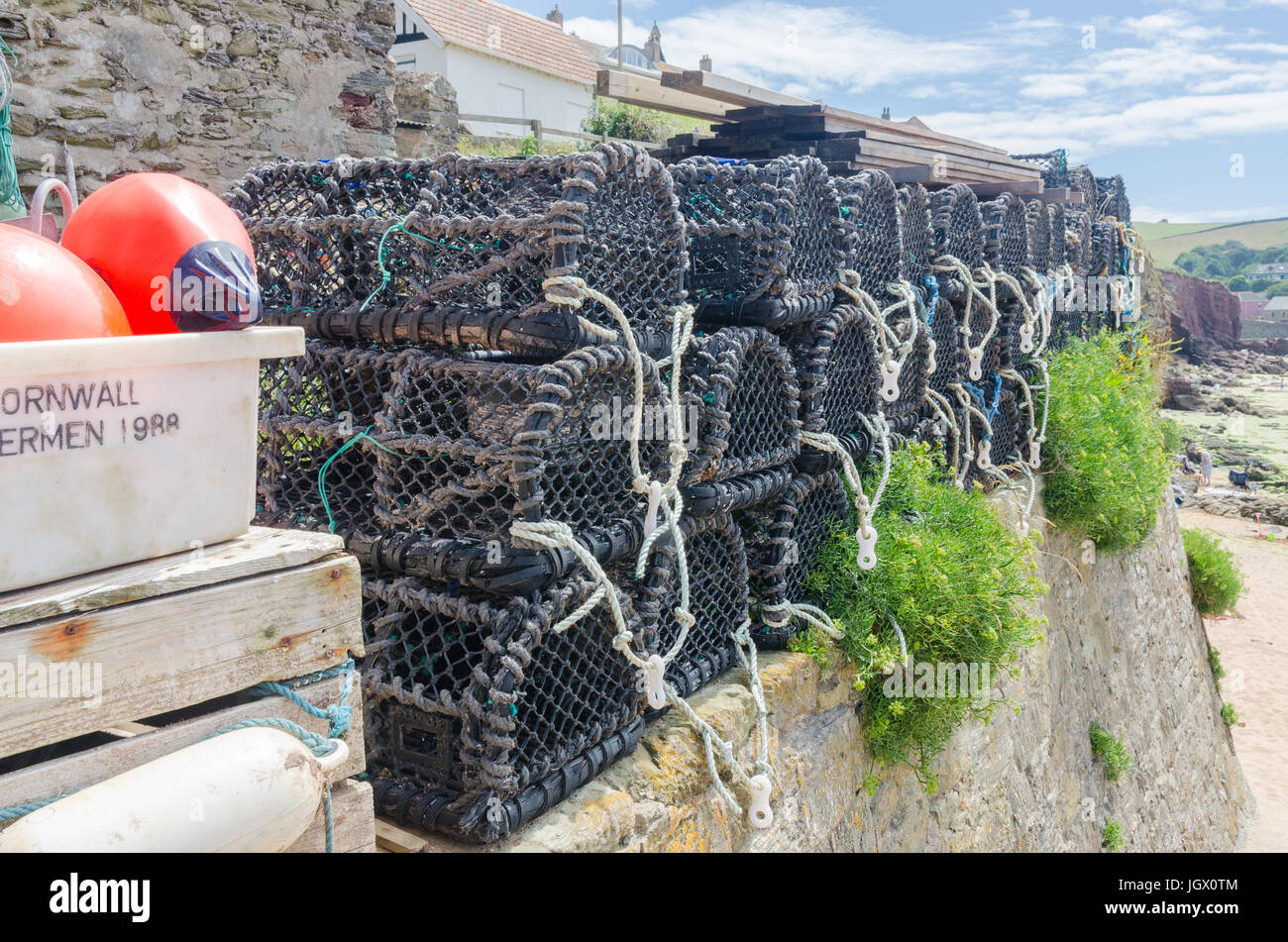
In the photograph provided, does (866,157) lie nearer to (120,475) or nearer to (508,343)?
(508,343)

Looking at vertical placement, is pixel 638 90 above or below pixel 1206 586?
above

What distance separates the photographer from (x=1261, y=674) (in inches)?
575

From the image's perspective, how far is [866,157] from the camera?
18.2ft

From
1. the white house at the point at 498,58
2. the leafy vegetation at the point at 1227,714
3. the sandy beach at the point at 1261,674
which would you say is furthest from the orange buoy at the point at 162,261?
the white house at the point at 498,58

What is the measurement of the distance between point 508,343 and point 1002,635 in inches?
94.4

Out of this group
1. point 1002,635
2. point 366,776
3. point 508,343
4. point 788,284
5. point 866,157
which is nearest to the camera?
point 508,343

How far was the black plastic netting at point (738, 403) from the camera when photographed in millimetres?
2854

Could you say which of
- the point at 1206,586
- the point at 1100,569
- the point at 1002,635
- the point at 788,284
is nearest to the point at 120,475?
the point at 788,284

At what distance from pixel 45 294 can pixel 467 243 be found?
1263mm

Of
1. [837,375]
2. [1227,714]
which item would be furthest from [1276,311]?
[837,375]

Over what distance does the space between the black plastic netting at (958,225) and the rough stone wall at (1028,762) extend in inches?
72.5

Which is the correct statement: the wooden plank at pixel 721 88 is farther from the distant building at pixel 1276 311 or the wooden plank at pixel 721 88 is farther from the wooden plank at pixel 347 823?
the distant building at pixel 1276 311

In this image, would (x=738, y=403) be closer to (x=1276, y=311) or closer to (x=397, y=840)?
(x=397, y=840)

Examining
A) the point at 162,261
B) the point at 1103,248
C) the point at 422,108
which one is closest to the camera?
the point at 162,261
